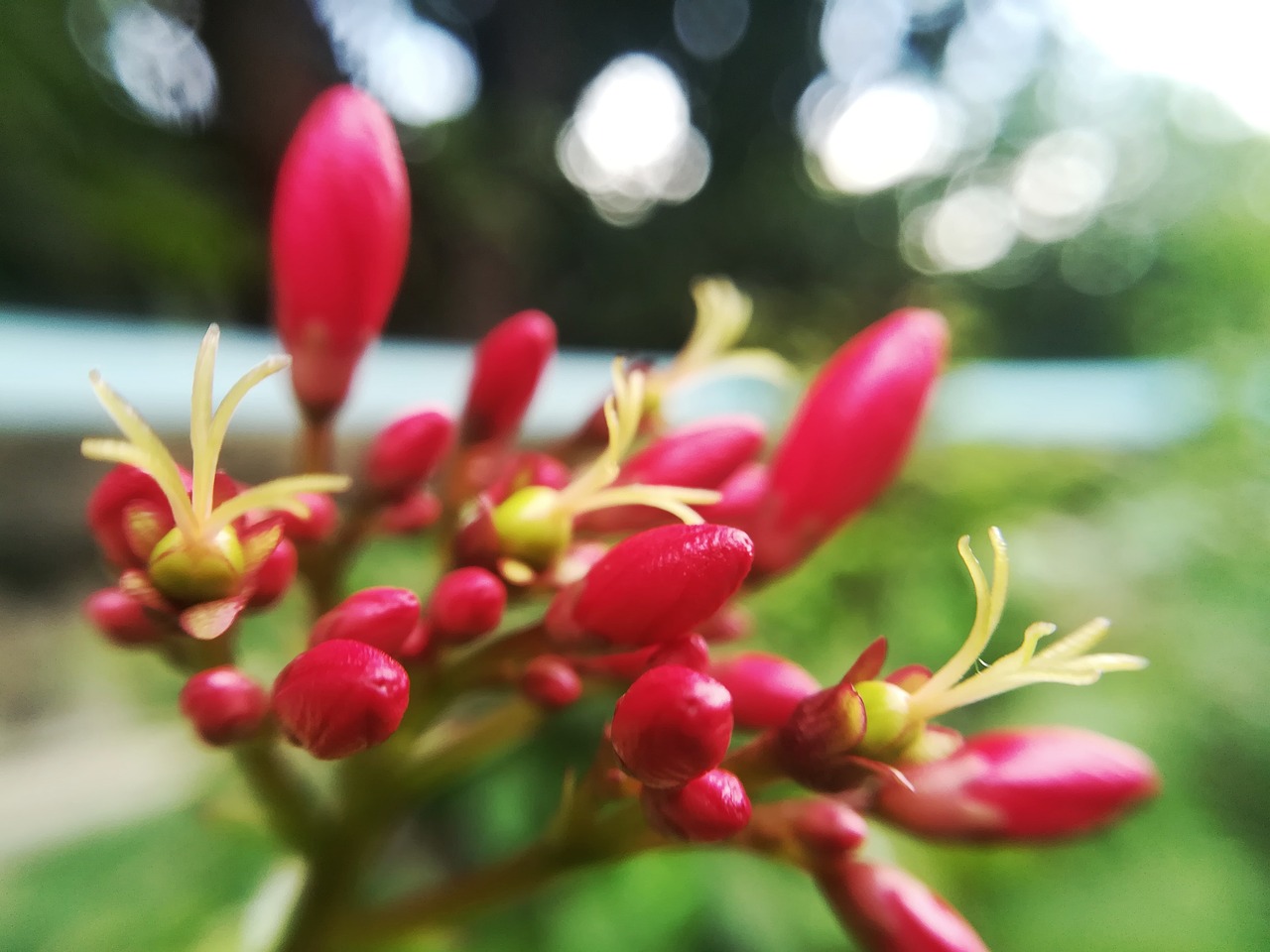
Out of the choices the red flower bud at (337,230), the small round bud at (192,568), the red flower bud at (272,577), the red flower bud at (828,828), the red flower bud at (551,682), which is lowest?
the red flower bud at (828,828)

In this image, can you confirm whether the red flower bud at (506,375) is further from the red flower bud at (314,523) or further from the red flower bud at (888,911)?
the red flower bud at (888,911)

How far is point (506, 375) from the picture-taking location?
1.38ft

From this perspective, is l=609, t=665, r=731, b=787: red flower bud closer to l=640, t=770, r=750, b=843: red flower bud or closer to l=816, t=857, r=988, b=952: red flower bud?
l=640, t=770, r=750, b=843: red flower bud

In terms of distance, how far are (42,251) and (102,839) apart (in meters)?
0.98

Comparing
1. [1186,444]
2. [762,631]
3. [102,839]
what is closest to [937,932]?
[762,631]

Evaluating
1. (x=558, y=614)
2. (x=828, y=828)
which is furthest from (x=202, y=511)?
(x=828, y=828)

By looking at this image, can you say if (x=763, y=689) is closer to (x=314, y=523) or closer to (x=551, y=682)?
(x=551, y=682)

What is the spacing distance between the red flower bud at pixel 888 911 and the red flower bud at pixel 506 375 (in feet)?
0.81

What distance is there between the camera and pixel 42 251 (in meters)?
1.30

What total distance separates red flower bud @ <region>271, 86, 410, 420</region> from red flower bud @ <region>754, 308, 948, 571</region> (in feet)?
0.63

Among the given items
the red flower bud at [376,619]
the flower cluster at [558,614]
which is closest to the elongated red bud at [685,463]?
the flower cluster at [558,614]

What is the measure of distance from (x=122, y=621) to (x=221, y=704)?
0.20 ft

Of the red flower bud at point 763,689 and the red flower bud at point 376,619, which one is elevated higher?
the red flower bud at point 376,619

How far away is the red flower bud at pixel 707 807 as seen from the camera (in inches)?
10.4
